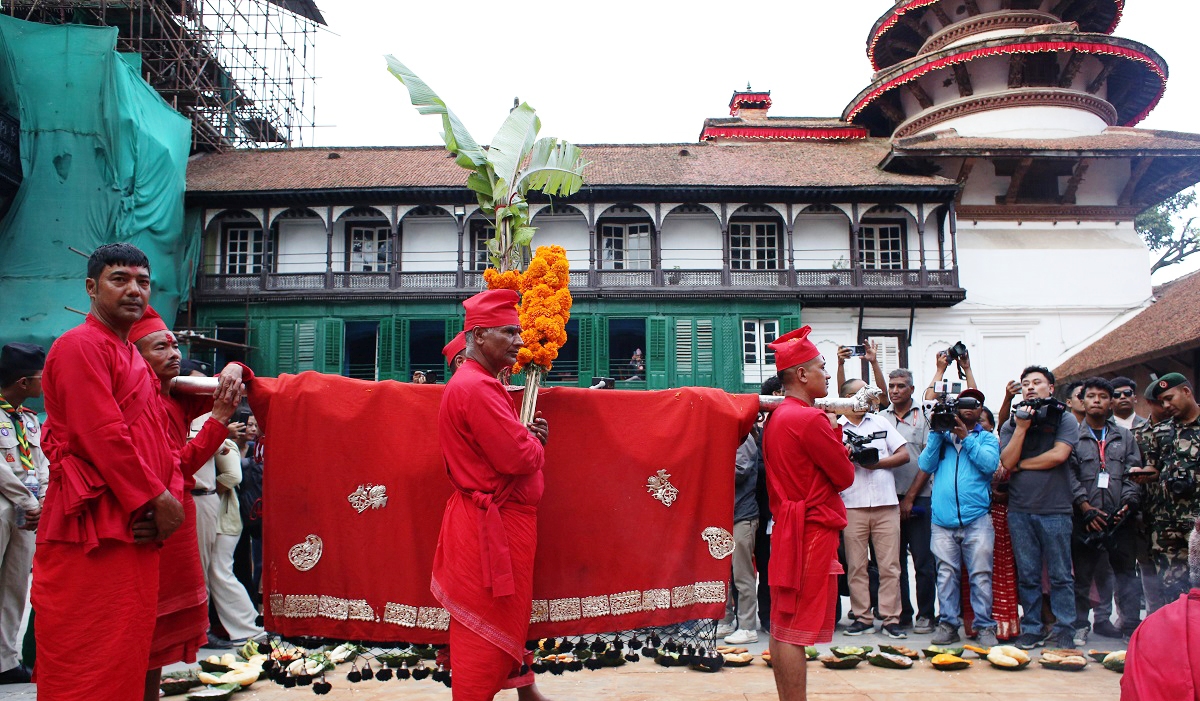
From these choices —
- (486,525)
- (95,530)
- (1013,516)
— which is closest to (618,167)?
(1013,516)

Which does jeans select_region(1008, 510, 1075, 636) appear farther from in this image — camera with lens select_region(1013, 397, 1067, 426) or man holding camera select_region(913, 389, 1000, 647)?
camera with lens select_region(1013, 397, 1067, 426)

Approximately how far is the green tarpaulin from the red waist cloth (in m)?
18.0

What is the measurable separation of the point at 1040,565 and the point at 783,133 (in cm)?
2277

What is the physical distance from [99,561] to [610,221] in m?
21.2

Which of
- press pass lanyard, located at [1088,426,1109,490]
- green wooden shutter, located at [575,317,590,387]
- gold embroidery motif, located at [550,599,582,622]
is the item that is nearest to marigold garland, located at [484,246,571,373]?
gold embroidery motif, located at [550,599,582,622]

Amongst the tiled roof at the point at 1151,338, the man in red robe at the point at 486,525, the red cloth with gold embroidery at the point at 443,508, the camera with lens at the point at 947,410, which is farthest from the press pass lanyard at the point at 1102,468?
the tiled roof at the point at 1151,338

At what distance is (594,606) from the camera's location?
4.19 metres

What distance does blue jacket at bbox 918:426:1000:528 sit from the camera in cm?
615

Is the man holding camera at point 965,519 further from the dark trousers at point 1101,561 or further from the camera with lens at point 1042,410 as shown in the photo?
the dark trousers at point 1101,561

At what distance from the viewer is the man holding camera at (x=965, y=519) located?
→ 241 inches

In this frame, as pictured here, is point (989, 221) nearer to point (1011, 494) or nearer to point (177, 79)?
point (1011, 494)

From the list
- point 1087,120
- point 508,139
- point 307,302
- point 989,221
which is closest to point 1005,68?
point 1087,120

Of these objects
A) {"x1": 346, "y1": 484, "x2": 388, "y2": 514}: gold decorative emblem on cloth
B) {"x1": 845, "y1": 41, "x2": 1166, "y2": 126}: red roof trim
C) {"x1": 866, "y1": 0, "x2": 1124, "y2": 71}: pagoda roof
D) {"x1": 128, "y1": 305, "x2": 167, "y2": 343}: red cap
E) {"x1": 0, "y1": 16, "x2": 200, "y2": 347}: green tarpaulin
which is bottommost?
{"x1": 346, "y1": 484, "x2": 388, "y2": 514}: gold decorative emblem on cloth

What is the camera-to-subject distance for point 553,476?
4250mm
